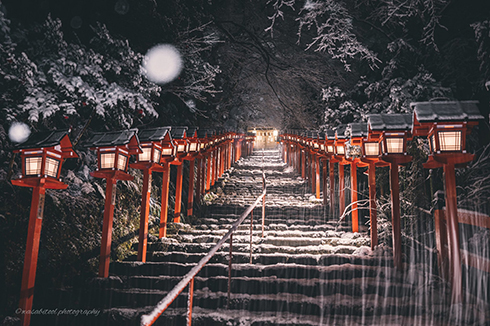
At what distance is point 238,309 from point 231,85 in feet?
53.0

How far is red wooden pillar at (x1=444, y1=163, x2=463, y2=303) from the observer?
163 inches

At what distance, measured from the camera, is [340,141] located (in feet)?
27.6

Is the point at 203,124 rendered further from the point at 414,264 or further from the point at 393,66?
the point at 414,264

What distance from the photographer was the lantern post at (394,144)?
5.46 m

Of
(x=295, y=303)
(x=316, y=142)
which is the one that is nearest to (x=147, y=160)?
(x=295, y=303)

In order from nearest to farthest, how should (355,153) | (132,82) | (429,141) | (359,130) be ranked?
1. (429,141)
2. (132,82)
3. (359,130)
4. (355,153)

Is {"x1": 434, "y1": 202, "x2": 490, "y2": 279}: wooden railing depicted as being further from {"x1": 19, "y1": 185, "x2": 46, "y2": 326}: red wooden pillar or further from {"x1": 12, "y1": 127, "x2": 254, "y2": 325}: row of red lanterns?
{"x1": 19, "y1": 185, "x2": 46, "y2": 326}: red wooden pillar

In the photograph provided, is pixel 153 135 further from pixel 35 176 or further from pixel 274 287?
pixel 274 287

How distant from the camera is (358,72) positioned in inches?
453

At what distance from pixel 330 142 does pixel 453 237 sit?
Answer: 538 cm

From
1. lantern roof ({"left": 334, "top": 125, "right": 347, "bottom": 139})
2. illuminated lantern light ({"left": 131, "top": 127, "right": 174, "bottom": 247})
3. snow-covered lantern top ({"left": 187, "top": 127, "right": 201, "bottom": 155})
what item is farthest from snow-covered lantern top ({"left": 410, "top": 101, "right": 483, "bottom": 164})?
snow-covered lantern top ({"left": 187, "top": 127, "right": 201, "bottom": 155})

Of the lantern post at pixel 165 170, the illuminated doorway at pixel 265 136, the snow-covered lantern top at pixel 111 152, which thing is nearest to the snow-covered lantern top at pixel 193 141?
the lantern post at pixel 165 170

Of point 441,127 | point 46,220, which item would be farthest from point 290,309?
point 46,220

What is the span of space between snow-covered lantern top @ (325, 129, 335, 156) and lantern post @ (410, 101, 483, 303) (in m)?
4.53
